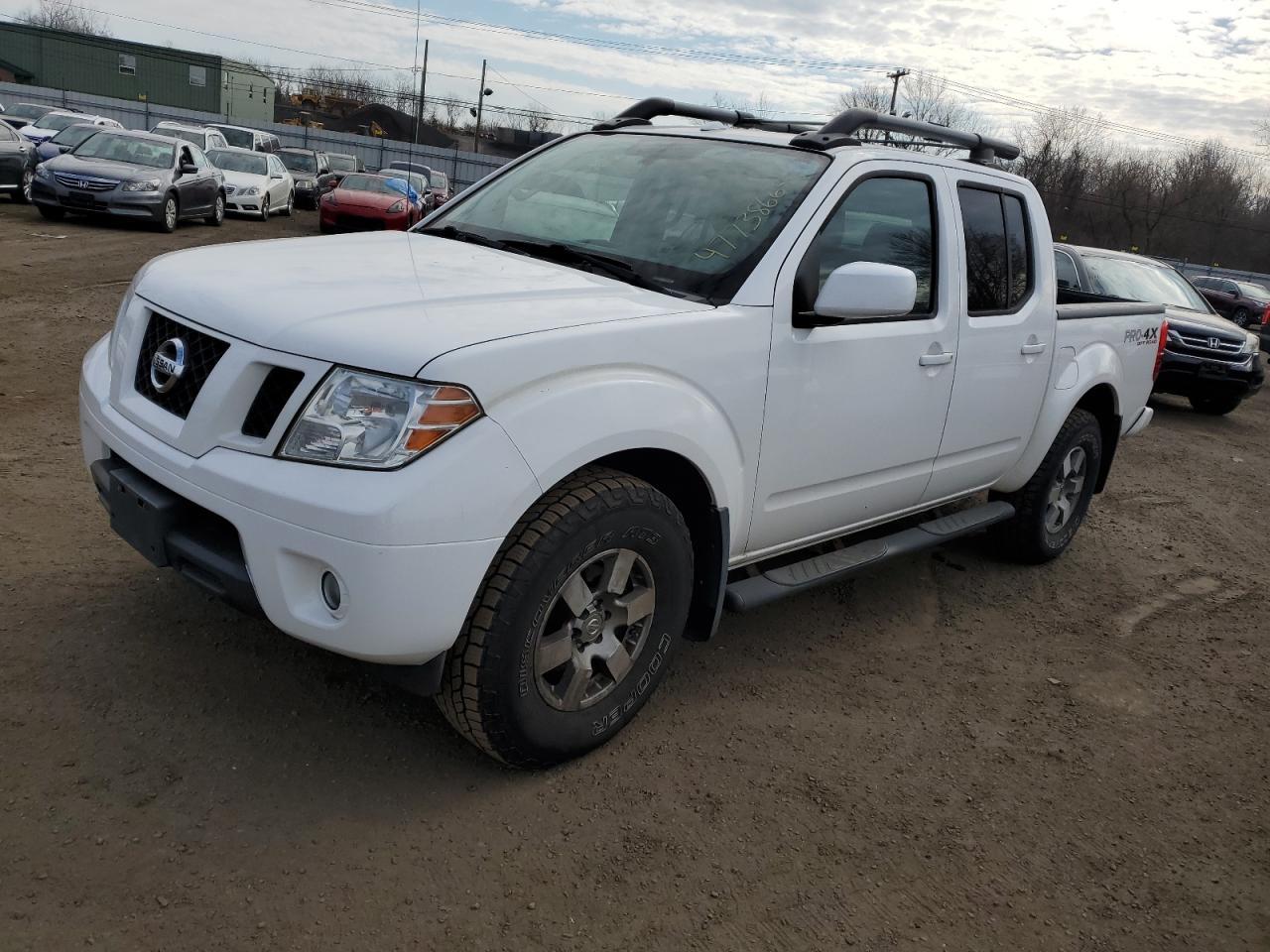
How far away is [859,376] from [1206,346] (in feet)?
34.0

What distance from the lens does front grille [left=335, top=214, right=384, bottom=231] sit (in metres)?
19.0

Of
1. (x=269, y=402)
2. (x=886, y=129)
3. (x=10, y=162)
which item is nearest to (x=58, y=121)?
(x=10, y=162)

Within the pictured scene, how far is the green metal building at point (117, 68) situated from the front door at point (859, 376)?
5938 cm

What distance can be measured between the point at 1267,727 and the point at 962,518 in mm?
1427

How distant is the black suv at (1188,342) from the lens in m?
11.7

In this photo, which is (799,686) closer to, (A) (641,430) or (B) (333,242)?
(A) (641,430)

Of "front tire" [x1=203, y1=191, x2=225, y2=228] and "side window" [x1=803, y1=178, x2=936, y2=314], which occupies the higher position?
"side window" [x1=803, y1=178, x2=936, y2=314]

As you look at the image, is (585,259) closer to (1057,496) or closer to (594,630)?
(594,630)

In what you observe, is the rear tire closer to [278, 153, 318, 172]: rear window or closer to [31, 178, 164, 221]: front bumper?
[31, 178, 164, 221]: front bumper

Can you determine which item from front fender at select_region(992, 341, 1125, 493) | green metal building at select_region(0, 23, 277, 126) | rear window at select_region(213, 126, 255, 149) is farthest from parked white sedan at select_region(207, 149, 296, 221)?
green metal building at select_region(0, 23, 277, 126)

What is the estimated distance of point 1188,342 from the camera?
12.1 m

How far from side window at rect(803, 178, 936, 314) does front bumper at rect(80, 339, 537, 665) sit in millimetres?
1541

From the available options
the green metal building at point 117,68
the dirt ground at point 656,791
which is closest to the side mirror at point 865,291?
the dirt ground at point 656,791

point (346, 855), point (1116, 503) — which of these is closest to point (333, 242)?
point (346, 855)
